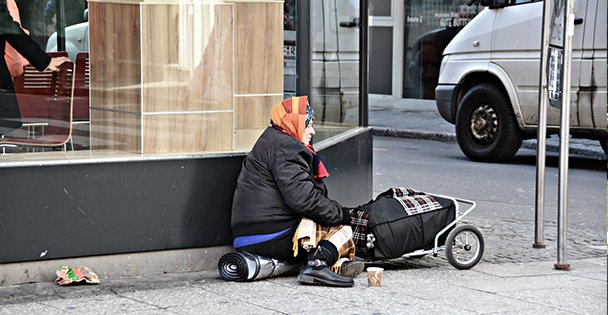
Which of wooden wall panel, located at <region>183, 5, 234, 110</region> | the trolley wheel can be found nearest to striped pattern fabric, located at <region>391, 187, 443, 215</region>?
the trolley wheel

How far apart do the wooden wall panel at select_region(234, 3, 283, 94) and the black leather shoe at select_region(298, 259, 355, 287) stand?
1567 millimetres

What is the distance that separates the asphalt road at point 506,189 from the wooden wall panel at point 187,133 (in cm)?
161

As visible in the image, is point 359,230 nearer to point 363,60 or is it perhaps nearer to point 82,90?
point 82,90

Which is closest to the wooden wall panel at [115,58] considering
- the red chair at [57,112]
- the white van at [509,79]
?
the red chair at [57,112]

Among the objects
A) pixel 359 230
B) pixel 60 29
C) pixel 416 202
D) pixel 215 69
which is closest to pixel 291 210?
pixel 359 230

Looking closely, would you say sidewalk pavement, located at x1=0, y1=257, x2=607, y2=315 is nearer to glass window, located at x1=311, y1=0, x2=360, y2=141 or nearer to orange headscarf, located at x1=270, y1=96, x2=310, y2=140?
orange headscarf, located at x1=270, y1=96, x2=310, y2=140

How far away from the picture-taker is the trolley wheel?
710 cm

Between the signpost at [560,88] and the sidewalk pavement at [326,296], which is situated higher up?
the signpost at [560,88]

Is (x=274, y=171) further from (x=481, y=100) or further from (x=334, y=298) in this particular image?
(x=481, y=100)

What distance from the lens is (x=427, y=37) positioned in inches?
757

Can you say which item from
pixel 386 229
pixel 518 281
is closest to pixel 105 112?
pixel 386 229

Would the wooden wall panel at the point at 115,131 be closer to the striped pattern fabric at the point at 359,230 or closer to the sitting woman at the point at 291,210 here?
the sitting woman at the point at 291,210

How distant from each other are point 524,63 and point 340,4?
484cm

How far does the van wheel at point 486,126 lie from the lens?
43.7 ft
